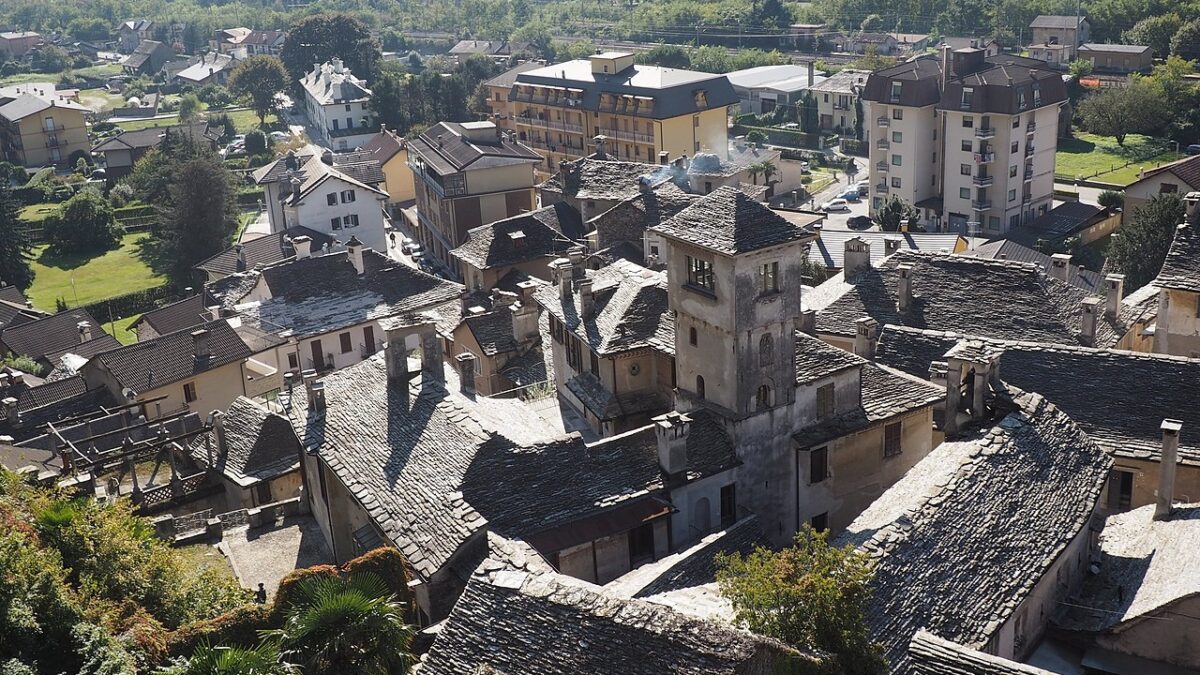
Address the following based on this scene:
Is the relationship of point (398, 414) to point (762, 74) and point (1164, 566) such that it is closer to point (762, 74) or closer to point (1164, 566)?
point (1164, 566)

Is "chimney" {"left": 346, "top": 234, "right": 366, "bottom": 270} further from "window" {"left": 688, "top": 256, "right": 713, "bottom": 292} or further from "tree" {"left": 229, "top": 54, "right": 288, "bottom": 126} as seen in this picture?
"tree" {"left": 229, "top": 54, "right": 288, "bottom": 126}

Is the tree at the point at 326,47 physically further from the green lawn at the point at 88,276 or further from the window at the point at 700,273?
the window at the point at 700,273

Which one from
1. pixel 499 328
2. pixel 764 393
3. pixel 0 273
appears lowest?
pixel 0 273

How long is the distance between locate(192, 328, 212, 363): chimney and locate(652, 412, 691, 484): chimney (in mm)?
34771

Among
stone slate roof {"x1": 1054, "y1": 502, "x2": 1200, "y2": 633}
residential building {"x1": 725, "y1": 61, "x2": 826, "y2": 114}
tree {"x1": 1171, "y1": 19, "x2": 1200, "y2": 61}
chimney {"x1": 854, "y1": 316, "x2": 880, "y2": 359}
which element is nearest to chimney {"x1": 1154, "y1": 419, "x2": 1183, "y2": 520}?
stone slate roof {"x1": 1054, "y1": 502, "x2": 1200, "y2": 633}

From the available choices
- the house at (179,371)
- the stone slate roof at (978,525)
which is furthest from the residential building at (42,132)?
the stone slate roof at (978,525)

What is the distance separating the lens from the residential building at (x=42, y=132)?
153750mm

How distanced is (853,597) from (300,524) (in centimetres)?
2542

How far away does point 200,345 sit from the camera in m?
61.8

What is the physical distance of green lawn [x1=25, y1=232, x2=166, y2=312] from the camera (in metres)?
101

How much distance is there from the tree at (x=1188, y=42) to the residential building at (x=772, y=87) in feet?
141

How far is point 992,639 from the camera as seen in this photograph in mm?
27203

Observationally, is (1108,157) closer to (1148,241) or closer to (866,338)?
(1148,241)

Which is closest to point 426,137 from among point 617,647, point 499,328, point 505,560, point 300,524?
point 499,328
